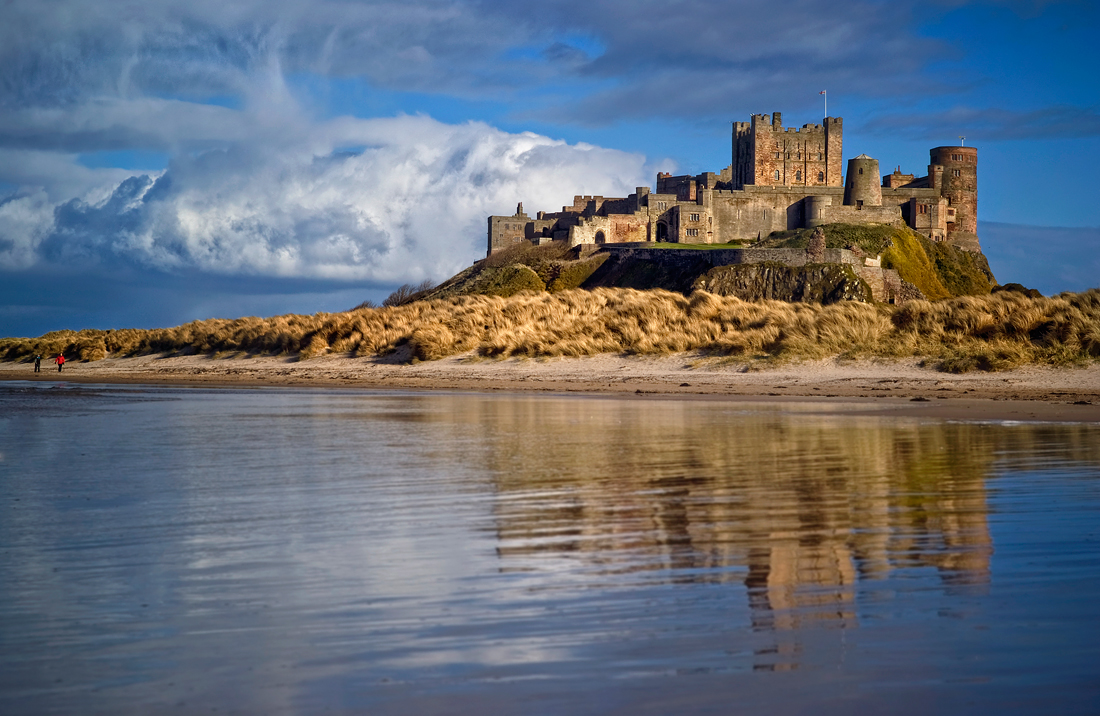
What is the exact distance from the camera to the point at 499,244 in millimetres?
78062

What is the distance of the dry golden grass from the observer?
63.4ft

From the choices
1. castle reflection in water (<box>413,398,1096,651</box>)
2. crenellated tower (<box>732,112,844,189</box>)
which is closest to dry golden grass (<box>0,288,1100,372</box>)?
castle reflection in water (<box>413,398,1096,651</box>)

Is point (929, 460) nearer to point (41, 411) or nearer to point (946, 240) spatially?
point (41, 411)

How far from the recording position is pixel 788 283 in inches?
2037

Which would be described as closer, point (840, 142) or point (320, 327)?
point (320, 327)

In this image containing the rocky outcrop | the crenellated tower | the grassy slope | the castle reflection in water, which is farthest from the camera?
the crenellated tower

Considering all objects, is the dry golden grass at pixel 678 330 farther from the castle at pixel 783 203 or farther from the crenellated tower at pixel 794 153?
the crenellated tower at pixel 794 153

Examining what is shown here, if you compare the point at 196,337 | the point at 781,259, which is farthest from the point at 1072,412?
the point at 781,259

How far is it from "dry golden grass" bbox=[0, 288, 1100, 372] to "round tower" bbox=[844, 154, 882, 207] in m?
45.8

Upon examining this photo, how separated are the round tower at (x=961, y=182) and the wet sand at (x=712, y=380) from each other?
59.8 meters

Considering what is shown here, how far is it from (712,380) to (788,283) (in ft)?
109

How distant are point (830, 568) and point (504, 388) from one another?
1658 centimetres

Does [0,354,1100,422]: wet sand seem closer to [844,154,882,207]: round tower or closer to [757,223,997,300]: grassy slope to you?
[757,223,997,300]: grassy slope

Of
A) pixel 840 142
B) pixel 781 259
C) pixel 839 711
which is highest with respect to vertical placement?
pixel 840 142
